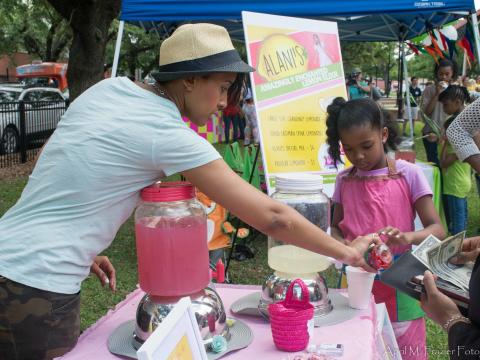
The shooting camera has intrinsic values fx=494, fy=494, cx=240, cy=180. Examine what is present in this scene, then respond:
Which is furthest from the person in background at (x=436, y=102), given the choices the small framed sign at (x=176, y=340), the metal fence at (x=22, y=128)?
the metal fence at (x=22, y=128)

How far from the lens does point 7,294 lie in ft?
4.43

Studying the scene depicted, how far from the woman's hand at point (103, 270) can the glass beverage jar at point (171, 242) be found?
41 cm

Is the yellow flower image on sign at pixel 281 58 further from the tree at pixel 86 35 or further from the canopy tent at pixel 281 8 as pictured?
the tree at pixel 86 35

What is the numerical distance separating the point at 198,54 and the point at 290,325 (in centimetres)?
79

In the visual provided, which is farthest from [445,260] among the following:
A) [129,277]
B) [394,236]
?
A: [129,277]

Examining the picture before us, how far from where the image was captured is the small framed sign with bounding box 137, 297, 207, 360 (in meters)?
0.91

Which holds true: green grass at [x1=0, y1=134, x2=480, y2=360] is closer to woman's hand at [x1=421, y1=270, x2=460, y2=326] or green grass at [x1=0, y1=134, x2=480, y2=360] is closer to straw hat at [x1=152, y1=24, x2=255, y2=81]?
woman's hand at [x1=421, y1=270, x2=460, y2=326]

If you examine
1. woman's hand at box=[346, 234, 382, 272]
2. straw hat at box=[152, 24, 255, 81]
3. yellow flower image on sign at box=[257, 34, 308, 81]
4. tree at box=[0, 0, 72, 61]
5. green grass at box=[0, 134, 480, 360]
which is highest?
Result: tree at box=[0, 0, 72, 61]

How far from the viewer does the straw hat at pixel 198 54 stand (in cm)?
136

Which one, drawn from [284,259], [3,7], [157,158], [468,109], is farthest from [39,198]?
[3,7]

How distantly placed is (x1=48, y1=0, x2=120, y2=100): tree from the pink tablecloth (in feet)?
23.9

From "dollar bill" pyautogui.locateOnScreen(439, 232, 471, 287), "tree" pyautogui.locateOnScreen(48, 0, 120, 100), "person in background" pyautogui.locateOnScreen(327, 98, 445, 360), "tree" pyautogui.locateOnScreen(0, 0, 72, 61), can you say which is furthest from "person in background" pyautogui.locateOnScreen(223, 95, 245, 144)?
"dollar bill" pyautogui.locateOnScreen(439, 232, 471, 287)

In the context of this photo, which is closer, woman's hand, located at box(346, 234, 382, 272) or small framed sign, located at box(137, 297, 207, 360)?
small framed sign, located at box(137, 297, 207, 360)

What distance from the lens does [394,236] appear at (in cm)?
193
